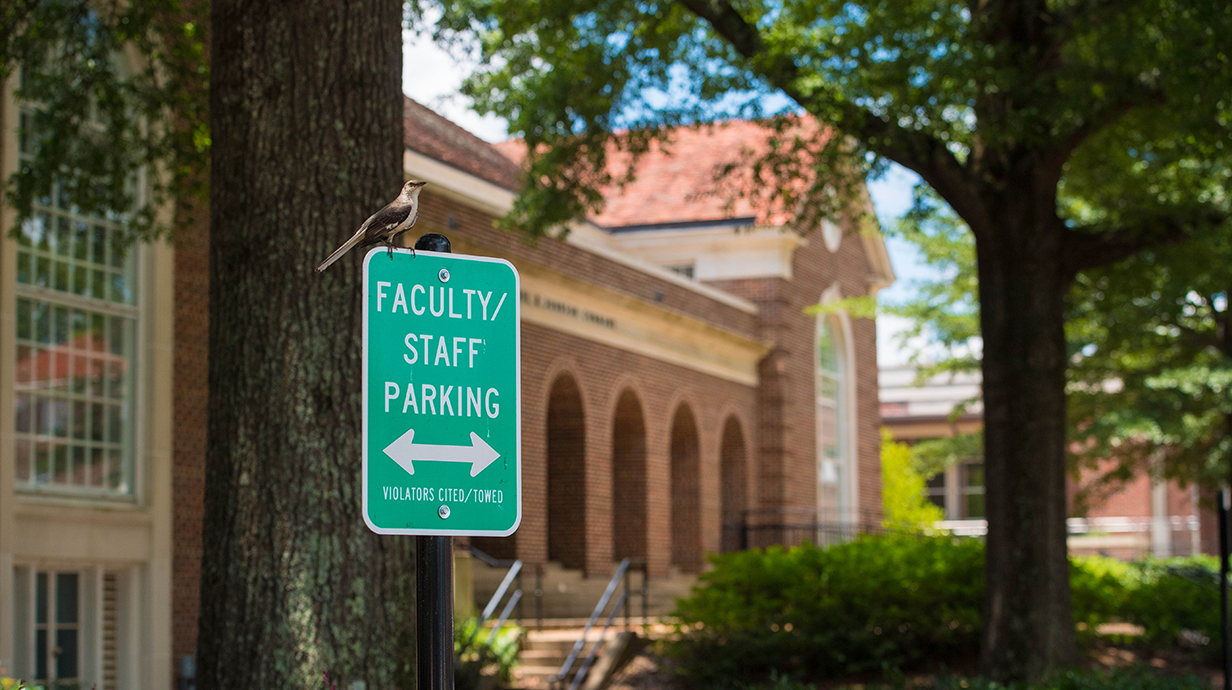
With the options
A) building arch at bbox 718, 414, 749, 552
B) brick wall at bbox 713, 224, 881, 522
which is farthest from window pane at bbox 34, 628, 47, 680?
brick wall at bbox 713, 224, 881, 522

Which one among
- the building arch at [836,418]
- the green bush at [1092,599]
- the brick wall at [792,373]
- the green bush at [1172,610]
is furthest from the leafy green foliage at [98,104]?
the building arch at [836,418]

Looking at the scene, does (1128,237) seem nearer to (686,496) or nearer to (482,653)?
(482,653)

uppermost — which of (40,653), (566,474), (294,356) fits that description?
(294,356)

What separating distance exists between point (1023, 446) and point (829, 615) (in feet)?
11.2

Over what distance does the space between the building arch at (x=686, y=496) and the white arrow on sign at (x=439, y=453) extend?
2136 cm

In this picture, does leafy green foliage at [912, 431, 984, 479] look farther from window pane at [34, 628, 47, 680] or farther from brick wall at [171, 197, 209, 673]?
window pane at [34, 628, 47, 680]

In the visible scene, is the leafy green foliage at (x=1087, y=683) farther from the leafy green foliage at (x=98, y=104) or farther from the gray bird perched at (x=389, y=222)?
the gray bird perched at (x=389, y=222)

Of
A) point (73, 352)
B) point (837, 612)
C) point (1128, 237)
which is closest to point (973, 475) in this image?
point (837, 612)

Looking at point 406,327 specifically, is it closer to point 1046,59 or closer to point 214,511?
point 214,511

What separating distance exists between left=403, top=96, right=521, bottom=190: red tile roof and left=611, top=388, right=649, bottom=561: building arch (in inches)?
166

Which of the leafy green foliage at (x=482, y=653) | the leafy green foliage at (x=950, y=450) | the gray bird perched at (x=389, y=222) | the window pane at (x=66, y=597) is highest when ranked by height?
the gray bird perched at (x=389, y=222)

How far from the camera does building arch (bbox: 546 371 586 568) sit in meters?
20.8

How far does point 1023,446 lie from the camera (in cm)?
1124

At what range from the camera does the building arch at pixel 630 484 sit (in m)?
22.7
